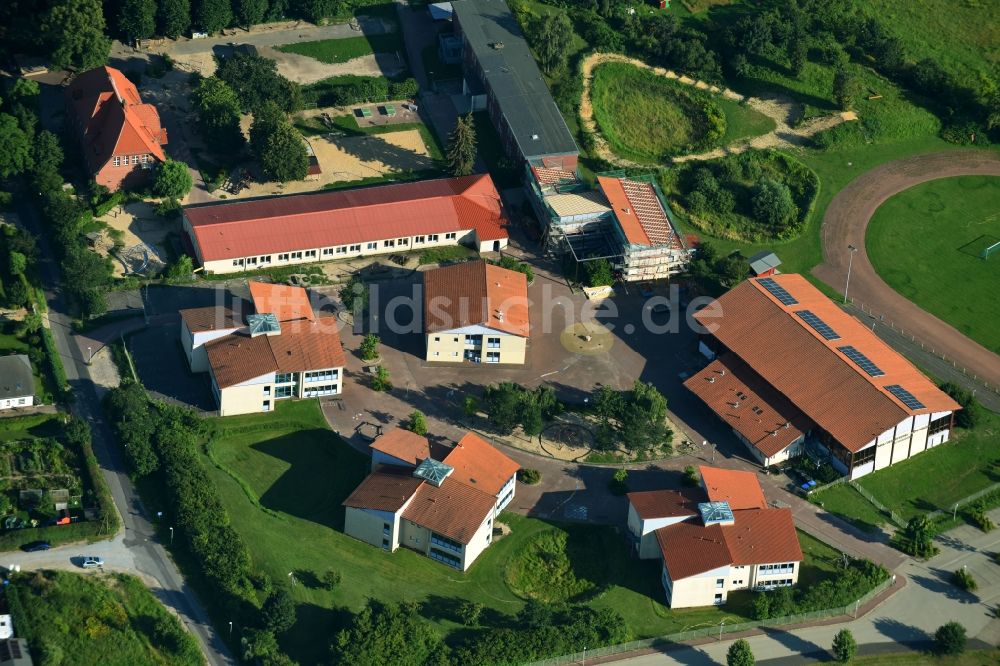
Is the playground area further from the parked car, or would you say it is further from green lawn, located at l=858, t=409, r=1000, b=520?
green lawn, located at l=858, t=409, r=1000, b=520

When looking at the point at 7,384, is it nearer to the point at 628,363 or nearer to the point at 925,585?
the point at 628,363

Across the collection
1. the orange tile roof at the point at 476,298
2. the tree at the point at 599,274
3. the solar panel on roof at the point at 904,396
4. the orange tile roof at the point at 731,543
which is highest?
the orange tile roof at the point at 476,298

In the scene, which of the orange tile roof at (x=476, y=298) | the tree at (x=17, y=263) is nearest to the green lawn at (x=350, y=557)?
the orange tile roof at (x=476, y=298)

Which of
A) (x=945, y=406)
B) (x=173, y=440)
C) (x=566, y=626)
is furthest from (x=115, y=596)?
(x=945, y=406)

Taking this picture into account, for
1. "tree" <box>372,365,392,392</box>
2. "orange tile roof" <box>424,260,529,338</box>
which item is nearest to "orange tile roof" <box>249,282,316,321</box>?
"tree" <box>372,365,392,392</box>

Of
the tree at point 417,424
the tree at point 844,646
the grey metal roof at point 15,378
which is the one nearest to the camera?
the tree at point 844,646

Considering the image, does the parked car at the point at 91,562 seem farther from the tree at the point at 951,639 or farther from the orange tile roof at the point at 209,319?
the tree at the point at 951,639

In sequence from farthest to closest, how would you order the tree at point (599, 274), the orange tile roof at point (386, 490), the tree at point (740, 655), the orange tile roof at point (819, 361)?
the tree at point (599, 274) < the orange tile roof at point (819, 361) < the orange tile roof at point (386, 490) < the tree at point (740, 655)
